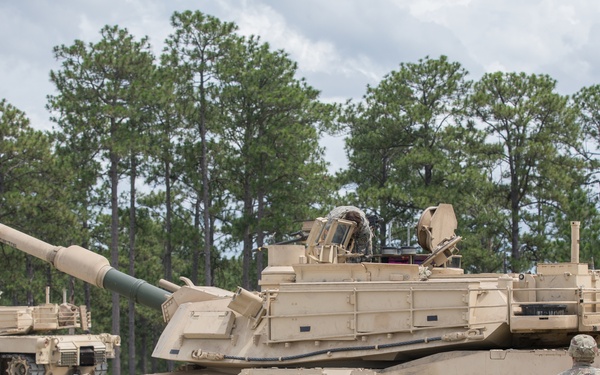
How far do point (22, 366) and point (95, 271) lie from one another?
5.90m

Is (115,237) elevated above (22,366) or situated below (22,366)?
above

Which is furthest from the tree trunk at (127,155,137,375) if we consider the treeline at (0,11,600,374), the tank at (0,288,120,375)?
the tank at (0,288,120,375)

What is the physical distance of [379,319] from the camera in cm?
1456

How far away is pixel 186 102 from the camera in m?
40.0

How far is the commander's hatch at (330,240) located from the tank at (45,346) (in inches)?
460

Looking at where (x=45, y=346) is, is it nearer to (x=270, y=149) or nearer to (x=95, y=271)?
(x=95, y=271)

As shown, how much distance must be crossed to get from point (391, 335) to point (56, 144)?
29534 millimetres

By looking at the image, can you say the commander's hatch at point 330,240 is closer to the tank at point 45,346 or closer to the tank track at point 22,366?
the tank at point 45,346

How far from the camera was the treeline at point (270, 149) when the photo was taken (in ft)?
119

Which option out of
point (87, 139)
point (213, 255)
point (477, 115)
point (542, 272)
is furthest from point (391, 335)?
point (213, 255)

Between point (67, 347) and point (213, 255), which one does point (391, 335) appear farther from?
point (213, 255)

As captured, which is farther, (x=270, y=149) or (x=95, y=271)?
(x=270, y=149)

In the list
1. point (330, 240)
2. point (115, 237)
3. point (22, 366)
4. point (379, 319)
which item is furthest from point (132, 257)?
point (379, 319)

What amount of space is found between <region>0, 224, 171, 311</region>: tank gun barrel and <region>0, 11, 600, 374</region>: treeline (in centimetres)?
1267
